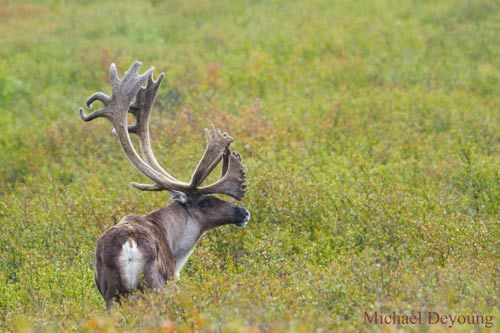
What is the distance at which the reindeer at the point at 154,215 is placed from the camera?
23.4ft

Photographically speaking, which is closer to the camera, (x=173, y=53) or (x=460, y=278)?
(x=460, y=278)

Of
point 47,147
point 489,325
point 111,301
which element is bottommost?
point 47,147

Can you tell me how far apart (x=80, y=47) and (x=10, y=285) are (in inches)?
474

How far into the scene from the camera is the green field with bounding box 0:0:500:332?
271 inches

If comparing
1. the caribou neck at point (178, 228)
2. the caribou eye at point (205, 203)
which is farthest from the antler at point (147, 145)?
the caribou neck at point (178, 228)

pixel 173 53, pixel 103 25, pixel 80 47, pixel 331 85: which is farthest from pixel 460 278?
pixel 103 25

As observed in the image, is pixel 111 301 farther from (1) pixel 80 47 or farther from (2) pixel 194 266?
(1) pixel 80 47

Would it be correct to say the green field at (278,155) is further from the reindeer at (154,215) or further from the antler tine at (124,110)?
the antler tine at (124,110)

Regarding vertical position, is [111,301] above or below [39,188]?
above

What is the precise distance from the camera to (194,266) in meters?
9.02

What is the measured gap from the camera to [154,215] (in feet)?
27.1

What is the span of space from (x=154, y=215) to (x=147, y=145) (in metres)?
1.16

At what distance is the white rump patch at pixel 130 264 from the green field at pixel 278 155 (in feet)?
0.63

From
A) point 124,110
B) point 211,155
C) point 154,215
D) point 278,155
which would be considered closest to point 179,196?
point 154,215
